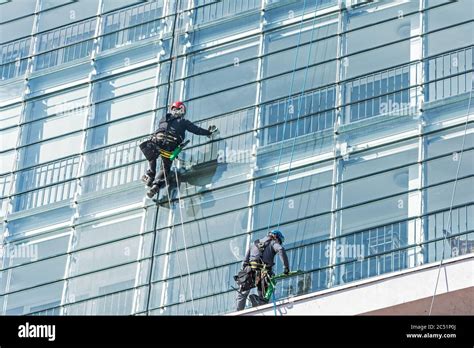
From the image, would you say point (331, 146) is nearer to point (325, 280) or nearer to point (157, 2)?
point (325, 280)

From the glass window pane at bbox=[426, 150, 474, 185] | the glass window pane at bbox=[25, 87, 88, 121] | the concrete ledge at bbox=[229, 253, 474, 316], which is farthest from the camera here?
the glass window pane at bbox=[25, 87, 88, 121]

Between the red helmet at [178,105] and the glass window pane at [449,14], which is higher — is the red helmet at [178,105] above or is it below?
below

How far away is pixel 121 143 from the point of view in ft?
118

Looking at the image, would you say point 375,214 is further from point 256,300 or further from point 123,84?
point 123,84

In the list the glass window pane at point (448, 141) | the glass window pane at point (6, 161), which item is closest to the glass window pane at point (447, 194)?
the glass window pane at point (448, 141)

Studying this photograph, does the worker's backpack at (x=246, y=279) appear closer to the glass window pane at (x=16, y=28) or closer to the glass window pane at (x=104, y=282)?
the glass window pane at (x=104, y=282)

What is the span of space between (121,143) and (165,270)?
2.81 m

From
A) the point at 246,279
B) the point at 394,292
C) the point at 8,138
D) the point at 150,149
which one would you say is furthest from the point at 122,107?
the point at 394,292

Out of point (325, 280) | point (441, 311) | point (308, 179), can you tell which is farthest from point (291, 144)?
point (441, 311)

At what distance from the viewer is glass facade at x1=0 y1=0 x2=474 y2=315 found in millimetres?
33125

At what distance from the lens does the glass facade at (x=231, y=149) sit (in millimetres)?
33125

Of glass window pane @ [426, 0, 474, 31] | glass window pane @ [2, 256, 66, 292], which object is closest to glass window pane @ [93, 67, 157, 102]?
glass window pane @ [2, 256, 66, 292]

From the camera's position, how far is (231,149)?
34.8 metres

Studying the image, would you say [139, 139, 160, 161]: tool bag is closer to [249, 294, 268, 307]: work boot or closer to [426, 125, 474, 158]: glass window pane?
[249, 294, 268, 307]: work boot
